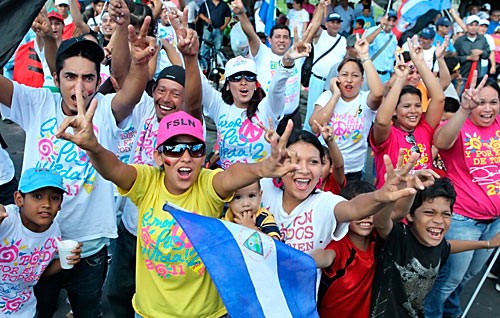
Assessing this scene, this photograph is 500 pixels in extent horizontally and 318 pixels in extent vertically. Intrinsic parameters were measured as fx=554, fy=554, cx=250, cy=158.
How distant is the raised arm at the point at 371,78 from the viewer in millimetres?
4176

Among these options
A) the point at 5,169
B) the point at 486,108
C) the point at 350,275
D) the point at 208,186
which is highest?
the point at 486,108

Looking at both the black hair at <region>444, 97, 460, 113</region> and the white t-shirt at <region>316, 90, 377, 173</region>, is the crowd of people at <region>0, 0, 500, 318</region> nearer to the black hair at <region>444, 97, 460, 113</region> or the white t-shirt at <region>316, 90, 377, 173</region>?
the white t-shirt at <region>316, 90, 377, 173</region>

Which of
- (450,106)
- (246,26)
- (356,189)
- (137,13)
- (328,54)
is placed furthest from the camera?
(328,54)

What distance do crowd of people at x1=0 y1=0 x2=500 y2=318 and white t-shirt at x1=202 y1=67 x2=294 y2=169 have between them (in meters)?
0.01

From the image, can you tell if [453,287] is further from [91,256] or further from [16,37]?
[16,37]

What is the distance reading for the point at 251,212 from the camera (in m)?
2.84

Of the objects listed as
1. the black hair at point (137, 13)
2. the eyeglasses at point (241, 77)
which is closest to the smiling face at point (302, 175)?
the eyeglasses at point (241, 77)

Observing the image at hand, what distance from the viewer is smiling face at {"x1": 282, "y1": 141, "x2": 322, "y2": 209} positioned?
116 inches

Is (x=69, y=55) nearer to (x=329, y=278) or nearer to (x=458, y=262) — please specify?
(x=329, y=278)

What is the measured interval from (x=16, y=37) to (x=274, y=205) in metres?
1.54

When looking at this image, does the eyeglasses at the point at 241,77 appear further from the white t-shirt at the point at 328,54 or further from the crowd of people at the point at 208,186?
the white t-shirt at the point at 328,54

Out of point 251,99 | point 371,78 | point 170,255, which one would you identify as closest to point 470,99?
point 371,78

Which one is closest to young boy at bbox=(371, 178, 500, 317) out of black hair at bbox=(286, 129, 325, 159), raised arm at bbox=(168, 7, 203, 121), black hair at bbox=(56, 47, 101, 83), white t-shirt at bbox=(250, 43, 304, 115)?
black hair at bbox=(286, 129, 325, 159)

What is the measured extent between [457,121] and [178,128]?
6.53ft
